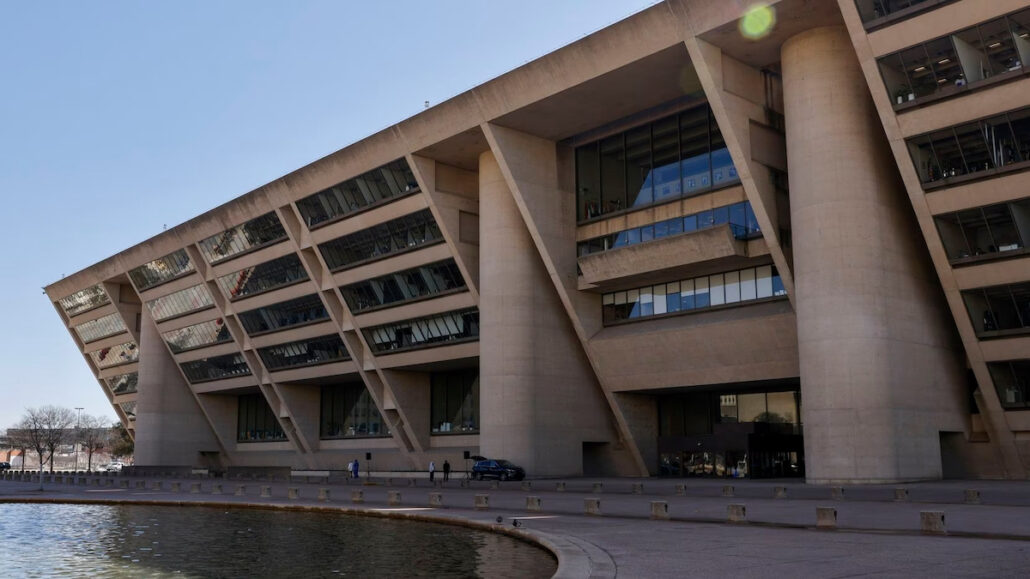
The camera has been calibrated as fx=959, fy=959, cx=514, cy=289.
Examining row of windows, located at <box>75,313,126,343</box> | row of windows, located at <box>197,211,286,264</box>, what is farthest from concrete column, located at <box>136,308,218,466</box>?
row of windows, located at <box>197,211,286,264</box>

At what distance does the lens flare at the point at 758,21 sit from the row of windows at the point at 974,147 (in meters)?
7.50

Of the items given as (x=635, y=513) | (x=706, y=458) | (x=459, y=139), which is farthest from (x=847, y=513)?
(x=459, y=139)

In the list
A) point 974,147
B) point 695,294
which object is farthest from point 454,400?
point 974,147

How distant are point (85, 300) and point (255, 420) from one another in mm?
22774

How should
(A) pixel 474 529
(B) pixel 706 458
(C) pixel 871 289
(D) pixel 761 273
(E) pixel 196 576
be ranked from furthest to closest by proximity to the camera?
(B) pixel 706 458 → (D) pixel 761 273 → (C) pixel 871 289 → (A) pixel 474 529 → (E) pixel 196 576

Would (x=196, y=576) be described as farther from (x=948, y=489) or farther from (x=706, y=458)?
(x=706, y=458)

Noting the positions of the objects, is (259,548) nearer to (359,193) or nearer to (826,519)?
(826,519)

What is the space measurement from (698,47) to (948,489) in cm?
1989

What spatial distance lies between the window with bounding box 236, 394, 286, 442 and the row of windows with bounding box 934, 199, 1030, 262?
197 ft

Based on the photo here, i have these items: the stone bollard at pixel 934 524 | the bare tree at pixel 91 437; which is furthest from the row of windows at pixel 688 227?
the bare tree at pixel 91 437

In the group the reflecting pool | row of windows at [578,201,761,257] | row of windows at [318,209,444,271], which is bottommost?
the reflecting pool

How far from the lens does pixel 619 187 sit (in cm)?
5134

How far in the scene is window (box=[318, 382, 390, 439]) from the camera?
73938 millimetres

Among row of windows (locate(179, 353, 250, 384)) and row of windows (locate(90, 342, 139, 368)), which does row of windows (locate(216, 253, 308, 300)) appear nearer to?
row of windows (locate(179, 353, 250, 384))
